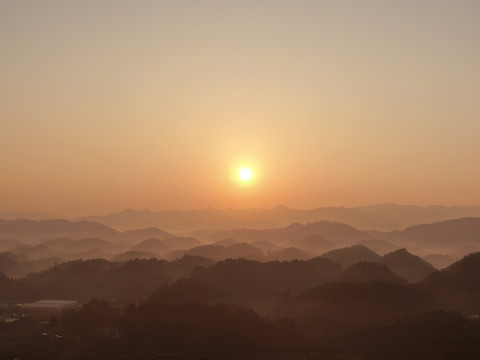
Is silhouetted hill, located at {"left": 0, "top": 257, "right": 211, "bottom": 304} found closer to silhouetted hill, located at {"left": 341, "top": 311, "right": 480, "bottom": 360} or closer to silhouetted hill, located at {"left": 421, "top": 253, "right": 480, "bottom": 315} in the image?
silhouetted hill, located at {"left": 341, "top": 311, "right": 480, "bottom": 360}

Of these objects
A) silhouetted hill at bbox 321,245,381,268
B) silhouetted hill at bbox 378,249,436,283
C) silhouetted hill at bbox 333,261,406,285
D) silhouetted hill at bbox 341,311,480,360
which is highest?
silhouetted hill at bbox 321,245,381,268

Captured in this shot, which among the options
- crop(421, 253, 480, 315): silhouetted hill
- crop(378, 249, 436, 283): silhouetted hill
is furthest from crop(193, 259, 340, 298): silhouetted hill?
crop(421, 253, 480, 315): silhouetted hill

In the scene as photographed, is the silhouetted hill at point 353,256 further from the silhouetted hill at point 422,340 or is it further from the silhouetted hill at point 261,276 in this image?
the silhouetted hill at point 422,340

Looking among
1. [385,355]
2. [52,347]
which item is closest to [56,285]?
[52,347]

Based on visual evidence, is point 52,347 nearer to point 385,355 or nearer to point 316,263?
point 385,355

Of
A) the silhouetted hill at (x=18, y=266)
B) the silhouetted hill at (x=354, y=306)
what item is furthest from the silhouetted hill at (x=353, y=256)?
the silhouetted hill at (x=18, y=266)

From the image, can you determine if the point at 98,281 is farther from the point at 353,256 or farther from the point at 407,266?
the point at 407,266
